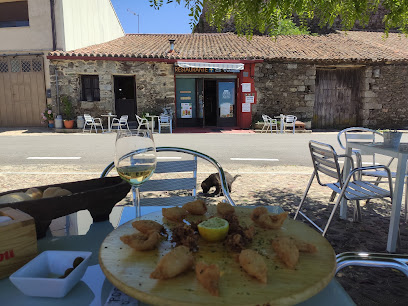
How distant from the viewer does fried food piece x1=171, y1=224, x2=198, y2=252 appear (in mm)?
950

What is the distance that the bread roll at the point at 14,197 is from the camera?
120 centimetres

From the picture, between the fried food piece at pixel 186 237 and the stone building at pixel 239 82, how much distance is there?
42.5 ft

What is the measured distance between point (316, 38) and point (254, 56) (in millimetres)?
6311

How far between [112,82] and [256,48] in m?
7.38

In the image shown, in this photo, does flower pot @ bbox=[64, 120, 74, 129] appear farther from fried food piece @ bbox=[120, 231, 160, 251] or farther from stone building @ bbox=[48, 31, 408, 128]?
fried food piece @ bbox=[120, 231, 160, 251]

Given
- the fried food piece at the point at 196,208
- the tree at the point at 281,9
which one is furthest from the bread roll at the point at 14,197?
the tree at the point at 281,9

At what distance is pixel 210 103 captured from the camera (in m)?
15.9

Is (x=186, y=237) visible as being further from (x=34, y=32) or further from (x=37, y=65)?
(x=34, y=32)

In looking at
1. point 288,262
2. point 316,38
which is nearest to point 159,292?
point 288,262

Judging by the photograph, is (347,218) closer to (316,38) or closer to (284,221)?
(284,221)

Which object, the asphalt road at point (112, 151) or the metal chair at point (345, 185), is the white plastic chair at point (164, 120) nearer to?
the asphalt road at point (112, 151)

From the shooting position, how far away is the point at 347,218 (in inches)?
148

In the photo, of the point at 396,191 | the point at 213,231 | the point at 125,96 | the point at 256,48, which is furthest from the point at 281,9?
the point at 256,48

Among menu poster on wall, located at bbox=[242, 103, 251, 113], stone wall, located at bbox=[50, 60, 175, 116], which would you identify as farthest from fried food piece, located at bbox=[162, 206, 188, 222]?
menu poster on wall, located at bbox=[242, 103, 251, 113]
